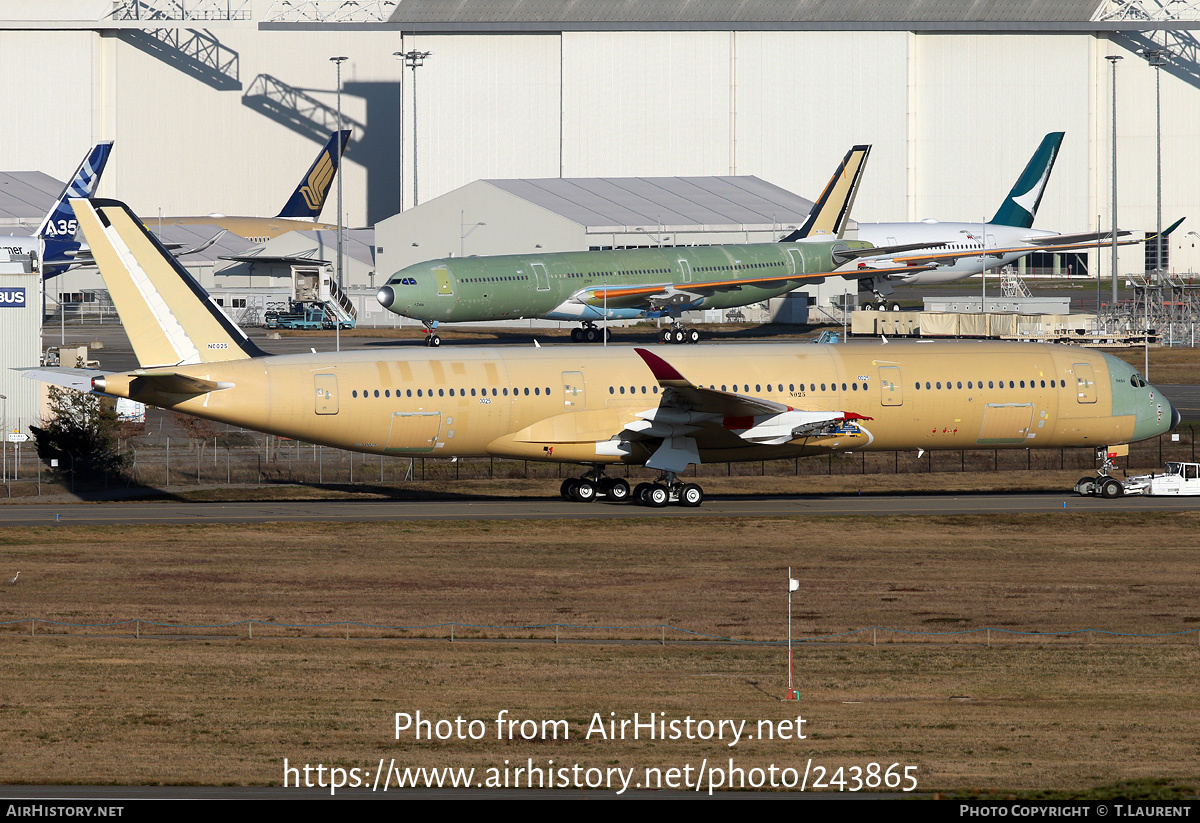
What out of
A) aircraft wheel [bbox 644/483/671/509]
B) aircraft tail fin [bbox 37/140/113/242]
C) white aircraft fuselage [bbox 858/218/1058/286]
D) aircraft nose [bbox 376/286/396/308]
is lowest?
aircraft wheel [bbox 644/483/671/509]

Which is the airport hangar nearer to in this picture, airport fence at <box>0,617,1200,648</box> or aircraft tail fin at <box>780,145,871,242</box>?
aircraft tail fin at <box>780,145,871,242</box>

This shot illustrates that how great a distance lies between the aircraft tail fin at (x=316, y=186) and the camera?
14325cm

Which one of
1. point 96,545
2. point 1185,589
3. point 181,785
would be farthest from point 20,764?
point 1185,589

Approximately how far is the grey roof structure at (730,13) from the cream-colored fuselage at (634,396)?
90.7 meters

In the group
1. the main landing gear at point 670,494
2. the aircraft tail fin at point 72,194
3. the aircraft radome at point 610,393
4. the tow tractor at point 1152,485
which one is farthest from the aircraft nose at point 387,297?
the tow tractor at point 1152,485

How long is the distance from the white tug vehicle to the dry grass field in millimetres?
4591

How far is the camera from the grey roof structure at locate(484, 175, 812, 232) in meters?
112

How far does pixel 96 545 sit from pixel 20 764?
20280mm

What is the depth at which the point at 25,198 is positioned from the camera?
440ft

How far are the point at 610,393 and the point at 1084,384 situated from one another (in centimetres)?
1484

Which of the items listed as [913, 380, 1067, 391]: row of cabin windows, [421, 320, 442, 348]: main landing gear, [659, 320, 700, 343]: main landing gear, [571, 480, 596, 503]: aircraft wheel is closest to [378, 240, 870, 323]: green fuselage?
[421, 320, 442, 348]: main landing gear

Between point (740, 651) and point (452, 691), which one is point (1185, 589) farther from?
point (452, 691)

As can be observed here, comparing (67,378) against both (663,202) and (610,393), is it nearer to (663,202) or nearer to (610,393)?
(610,393)

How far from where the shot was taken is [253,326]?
10831cm
